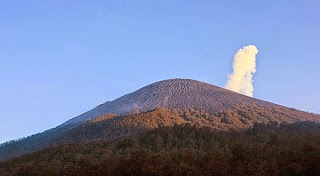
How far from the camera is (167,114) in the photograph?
93750mm

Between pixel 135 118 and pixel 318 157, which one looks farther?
pixel 135 118

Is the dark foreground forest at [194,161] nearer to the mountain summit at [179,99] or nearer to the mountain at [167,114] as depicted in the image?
the mountain at [167,114]

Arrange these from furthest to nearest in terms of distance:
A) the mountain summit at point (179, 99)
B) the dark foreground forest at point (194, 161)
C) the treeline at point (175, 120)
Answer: the mountain summit at point (179, 99) → the treeline at point (175, 120) → the dark foreground forest at point (194, 161)

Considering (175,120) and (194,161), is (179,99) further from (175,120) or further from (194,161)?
(194,161)

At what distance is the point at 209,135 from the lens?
198 ft

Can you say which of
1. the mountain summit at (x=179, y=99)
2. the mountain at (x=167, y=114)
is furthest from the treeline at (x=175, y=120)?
the mountain summit at (x=179, y=99)

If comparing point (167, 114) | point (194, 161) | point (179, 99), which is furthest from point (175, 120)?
point (194, 161)

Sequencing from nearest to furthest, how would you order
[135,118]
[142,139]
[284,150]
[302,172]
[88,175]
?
1. [302,172]
2. [88,175]
3. [284,150]
4. [142,139]
5. [135,118]

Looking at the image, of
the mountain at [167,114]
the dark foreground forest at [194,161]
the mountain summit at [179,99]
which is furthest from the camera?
the mountain summit at [179,99]

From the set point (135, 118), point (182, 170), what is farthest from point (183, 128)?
point (182, 170)

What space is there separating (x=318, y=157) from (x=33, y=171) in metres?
24.8

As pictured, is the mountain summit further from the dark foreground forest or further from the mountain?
the dark foreground forest

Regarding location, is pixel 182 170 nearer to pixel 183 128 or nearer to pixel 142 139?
pixel 142 139

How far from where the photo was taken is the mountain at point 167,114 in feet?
285
